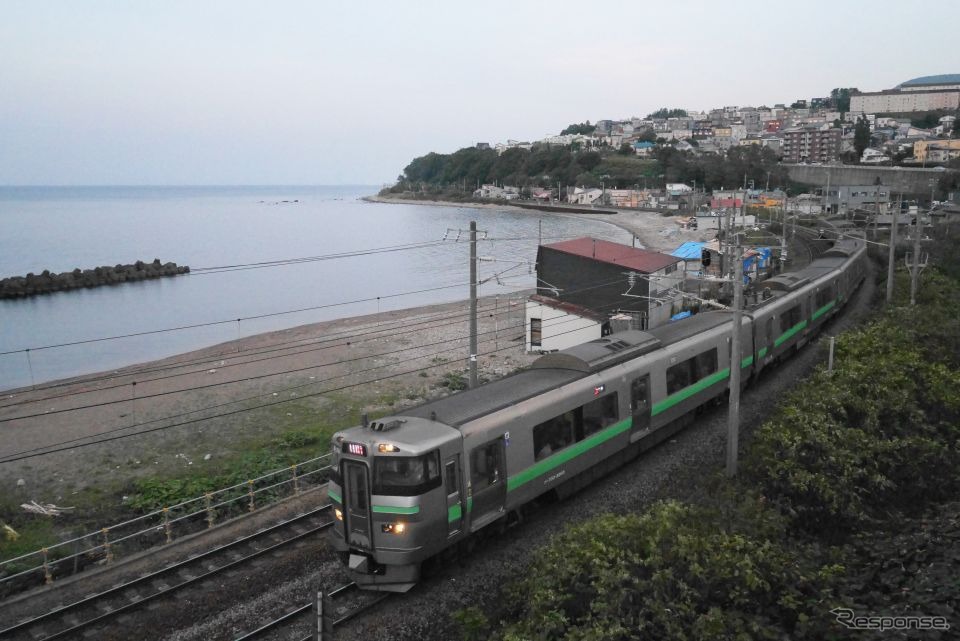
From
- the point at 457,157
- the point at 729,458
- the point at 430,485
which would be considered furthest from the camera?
the point at 457,157

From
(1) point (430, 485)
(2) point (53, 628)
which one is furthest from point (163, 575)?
(1) point (430, 485)

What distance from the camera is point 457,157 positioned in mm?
190625

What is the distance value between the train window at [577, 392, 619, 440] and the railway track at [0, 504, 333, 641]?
5.16 m

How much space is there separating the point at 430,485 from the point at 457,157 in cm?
18731

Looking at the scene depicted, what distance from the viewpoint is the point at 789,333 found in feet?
71.5

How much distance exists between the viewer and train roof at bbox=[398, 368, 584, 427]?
35.1 ft

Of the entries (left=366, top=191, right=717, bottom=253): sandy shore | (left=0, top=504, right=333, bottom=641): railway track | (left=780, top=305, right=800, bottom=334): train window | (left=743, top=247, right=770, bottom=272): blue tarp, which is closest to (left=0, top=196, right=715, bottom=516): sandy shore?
(left=0, top=504, right=333, bottom=641): railway track

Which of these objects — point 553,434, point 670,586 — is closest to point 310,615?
point 553,434

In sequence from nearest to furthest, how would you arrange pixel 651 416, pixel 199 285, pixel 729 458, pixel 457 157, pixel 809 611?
pixel 809 611 → pixel 729 458 → pixel 651 416 → pixel 199 285 → pixel 457 157

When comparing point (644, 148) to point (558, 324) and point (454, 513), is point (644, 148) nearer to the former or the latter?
point (558, 324)

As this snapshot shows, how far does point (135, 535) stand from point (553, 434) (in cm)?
773

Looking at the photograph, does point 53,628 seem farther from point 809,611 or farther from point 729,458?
point 729,458

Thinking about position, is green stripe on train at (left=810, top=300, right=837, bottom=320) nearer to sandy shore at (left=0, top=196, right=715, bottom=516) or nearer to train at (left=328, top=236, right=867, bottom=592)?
train at (left=328, top=236, right=867, bottom=592)

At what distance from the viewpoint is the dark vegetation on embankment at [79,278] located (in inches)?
2111
